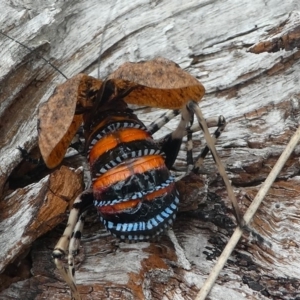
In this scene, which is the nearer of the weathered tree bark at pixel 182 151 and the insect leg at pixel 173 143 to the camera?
the weathered tree bark at pixel 182 151

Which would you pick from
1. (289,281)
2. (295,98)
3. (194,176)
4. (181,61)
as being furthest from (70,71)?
(289,281)

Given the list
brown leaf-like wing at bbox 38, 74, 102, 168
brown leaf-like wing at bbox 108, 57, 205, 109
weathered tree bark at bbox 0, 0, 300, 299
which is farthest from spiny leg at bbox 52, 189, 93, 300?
brown leaf-like wing at bbox 108, 57, 205, 109

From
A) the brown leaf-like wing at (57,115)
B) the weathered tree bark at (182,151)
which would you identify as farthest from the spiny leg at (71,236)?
the brown leaf-like wing at (57,115)

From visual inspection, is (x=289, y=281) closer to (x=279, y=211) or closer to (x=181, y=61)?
(x=279, y=211)

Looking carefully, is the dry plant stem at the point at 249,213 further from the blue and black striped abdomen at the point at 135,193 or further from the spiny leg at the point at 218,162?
the blue and black striped abdomen at the point at 135,193

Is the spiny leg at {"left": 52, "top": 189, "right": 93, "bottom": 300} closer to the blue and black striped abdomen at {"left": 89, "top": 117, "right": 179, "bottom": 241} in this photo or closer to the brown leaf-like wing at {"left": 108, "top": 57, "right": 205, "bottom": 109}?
the blue and black striped abdomen at {"left": 89, "top": 117, "right": 179, "bottom": 241}

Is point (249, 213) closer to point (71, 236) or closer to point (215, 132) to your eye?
point (215, 132)

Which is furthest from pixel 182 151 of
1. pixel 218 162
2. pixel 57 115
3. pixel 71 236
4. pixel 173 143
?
pixel 57 115
